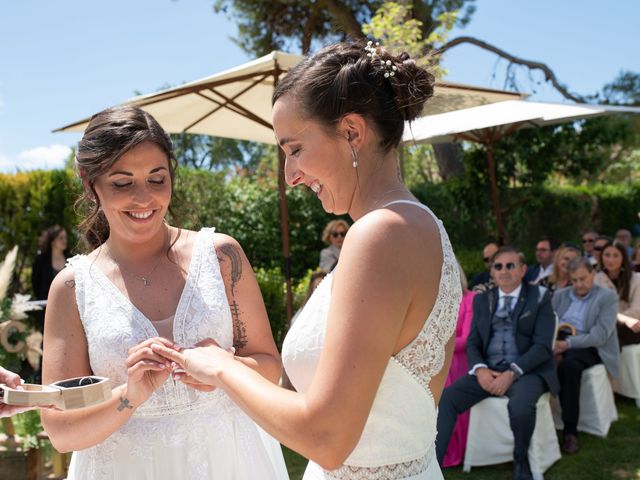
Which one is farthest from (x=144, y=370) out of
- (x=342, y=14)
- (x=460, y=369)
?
(x=342, y=14)

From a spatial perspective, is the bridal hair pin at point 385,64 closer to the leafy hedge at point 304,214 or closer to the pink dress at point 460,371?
the pink dress at point 460,371

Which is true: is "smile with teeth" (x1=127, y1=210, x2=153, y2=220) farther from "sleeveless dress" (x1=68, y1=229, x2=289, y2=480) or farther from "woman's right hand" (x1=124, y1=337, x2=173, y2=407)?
"woman's right hand" (x1=124, y1=337, x2=173, y2=407)

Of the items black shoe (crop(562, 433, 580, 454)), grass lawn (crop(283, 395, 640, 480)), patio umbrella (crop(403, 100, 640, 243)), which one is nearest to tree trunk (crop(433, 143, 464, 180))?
patio umbrella (crop(403, 100, 640, 243))

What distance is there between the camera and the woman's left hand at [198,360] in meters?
1.57

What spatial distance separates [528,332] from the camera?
530 centimetres

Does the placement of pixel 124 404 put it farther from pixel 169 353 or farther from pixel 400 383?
pixel 400 383

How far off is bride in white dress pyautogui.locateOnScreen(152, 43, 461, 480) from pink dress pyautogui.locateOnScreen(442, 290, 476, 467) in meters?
3.90

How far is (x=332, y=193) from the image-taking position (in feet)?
5.34

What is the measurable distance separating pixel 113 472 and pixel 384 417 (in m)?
1.10

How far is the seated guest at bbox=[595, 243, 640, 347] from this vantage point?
665cm

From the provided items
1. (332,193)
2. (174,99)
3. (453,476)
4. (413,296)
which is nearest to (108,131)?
(332,193)

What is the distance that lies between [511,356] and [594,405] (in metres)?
1.15

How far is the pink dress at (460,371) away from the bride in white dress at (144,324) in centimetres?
336

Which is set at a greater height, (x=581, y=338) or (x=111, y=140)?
(x=111, y=140)
